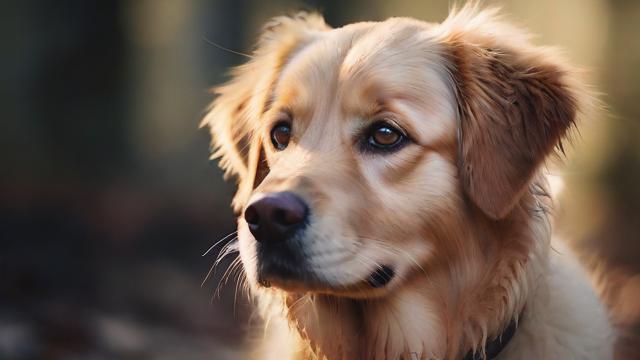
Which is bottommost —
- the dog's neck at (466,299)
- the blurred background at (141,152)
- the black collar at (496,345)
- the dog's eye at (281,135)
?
the blurred background at (141,152)

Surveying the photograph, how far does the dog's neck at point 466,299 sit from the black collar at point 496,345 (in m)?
0.02

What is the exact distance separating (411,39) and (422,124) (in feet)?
1.55

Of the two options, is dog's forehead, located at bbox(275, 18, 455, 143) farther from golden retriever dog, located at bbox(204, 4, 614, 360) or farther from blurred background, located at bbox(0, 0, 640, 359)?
blurred background, located at bbox(0, 0, 640, 359)

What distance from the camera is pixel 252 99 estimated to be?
4555 millimetres

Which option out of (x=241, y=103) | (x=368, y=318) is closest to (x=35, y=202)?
(x=241, y=103)

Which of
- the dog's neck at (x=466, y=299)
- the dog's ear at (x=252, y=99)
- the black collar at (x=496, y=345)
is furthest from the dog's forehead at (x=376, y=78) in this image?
the black collar at (x=496, y=345)

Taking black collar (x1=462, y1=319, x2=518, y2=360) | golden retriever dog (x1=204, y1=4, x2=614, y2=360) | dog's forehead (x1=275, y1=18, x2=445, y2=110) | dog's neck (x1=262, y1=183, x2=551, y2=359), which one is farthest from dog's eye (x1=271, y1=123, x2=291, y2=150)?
black collar (x1=462, y1=319, x2=518, y2=360)

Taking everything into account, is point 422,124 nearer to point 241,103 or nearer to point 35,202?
point 241,103

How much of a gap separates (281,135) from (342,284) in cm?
87

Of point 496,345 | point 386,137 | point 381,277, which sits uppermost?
point 386,137

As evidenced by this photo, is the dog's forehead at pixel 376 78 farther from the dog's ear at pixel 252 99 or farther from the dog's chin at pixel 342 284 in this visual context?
the dog's chin at pixel 342 284

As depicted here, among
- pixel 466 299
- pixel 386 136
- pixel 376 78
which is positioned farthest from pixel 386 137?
pixel 466 299

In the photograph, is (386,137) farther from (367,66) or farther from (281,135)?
(281,135)

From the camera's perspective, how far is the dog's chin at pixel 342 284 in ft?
11.5
